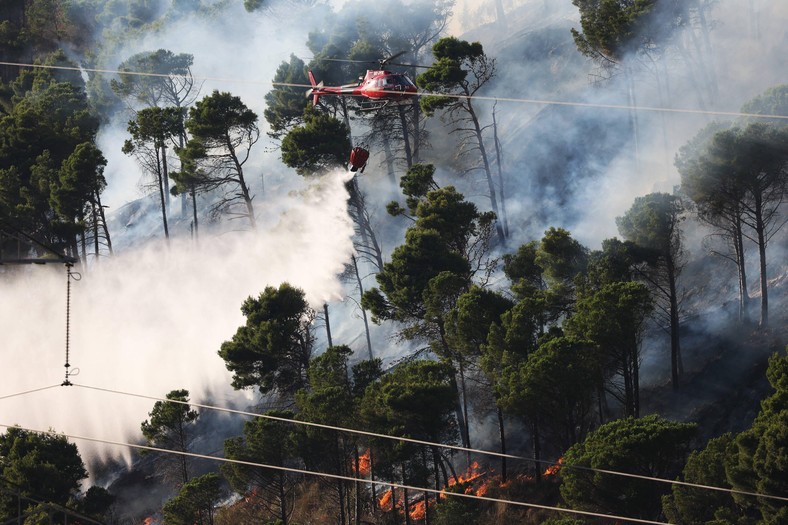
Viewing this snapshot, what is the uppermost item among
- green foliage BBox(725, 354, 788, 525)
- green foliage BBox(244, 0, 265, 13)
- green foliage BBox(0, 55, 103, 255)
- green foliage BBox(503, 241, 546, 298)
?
green foliage BBox(244, 0, 265, 13)

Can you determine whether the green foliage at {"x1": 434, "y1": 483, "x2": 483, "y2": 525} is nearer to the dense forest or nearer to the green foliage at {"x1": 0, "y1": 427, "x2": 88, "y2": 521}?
the dense forest

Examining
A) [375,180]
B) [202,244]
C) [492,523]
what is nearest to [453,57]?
[375,180]

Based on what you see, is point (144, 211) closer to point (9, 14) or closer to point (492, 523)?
point (9, 14)

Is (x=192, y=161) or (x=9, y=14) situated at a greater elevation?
(x=9, y=14)

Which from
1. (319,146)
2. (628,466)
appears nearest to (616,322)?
(628,466)

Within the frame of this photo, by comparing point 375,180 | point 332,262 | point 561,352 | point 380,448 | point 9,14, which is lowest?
point 380,448

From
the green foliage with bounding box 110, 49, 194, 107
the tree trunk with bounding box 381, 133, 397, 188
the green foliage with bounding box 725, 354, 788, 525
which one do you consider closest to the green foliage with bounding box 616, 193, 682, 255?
the green foliage with bounding box 725, 354, 788, 525

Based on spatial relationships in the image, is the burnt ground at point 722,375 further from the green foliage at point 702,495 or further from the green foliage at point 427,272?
the green foliage at point 427,272
